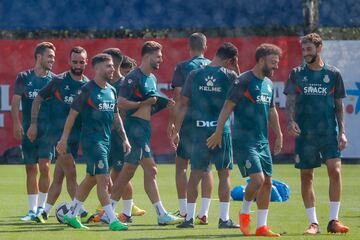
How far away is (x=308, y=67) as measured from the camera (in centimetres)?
1241

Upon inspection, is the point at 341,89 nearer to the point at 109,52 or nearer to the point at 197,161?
the point at 197,161

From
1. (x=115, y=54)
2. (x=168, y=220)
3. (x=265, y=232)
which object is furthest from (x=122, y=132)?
(x=265, y=232)

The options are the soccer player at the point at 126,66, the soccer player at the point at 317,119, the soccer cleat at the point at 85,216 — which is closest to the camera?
the soccer player at the point at 317,119

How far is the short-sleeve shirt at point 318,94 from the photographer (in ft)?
40.4

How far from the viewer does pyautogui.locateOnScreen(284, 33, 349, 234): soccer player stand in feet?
40.2

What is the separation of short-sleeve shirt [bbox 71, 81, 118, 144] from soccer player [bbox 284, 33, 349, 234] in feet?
6.44

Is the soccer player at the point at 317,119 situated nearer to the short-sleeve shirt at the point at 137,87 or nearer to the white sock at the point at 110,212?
the short-sleeve shirt at the point at 137,87

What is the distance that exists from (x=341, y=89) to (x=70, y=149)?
3.23m

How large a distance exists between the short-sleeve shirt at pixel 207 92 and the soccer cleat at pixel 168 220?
1092 millimetres

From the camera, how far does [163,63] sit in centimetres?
2484

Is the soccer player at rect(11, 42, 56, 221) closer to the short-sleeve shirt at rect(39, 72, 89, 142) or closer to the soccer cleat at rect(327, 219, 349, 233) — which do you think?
the short-sleeve shirt at rect(39, 72, 89, 142)

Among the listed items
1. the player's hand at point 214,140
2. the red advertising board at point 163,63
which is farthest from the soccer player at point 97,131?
the red advertising board at point 163,63

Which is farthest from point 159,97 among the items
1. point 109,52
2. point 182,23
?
point 182,23

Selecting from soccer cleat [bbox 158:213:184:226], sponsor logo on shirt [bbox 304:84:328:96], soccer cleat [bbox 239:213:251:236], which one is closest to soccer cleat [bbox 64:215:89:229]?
soccer cleat [bbox 158:213:184:226]
